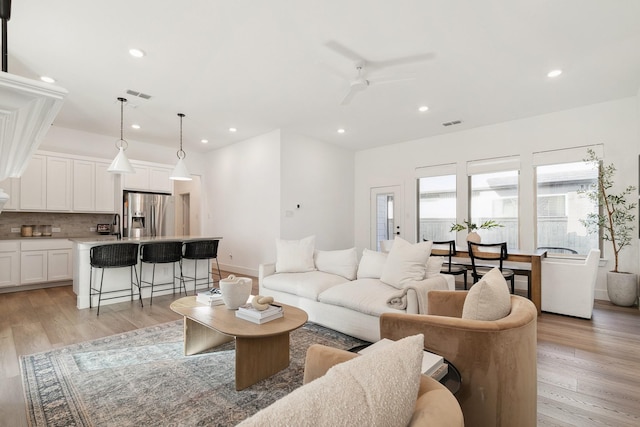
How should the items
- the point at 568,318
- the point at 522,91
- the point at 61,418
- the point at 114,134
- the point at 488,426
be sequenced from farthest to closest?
the point at 114,134
the point at 522,91
the point at 568,318
the point at 61,418
the point at 488,426

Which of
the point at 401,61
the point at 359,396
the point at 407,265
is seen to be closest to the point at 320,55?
the point at 401,61

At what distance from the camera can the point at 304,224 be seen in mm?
6133

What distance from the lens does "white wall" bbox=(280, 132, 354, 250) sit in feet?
19.0

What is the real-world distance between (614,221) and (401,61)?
3.88 m

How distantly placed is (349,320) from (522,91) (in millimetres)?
3763

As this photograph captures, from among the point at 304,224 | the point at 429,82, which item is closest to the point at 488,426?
the point at 429,82

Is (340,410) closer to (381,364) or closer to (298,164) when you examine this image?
(381,364)

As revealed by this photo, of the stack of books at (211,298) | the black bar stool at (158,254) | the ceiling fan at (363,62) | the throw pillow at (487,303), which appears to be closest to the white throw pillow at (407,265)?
the throw pillow at (487,303)

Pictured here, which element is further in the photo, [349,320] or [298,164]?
[298,164]

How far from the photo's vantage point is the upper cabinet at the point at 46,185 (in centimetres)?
496

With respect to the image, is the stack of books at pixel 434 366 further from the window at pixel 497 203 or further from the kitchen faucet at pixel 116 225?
the kitchen faucet at pixel 116 225

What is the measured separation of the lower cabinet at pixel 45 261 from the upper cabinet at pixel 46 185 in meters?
0.60

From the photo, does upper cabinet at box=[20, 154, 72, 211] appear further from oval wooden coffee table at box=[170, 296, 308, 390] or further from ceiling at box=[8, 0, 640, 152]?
oval wooden coffee table at box=[170, 296, 308, 390]

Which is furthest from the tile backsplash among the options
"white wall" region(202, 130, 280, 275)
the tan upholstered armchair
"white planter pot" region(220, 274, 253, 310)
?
the tan upholstered armchair
